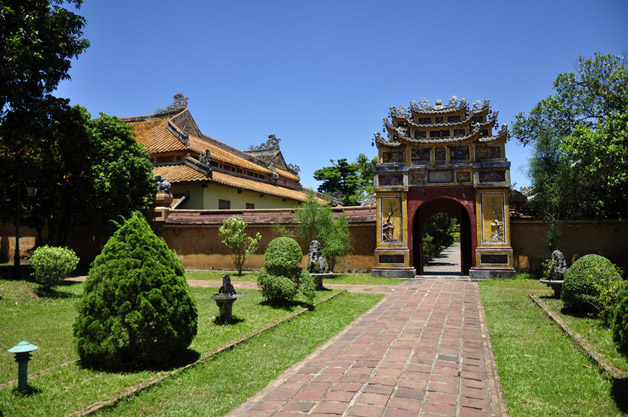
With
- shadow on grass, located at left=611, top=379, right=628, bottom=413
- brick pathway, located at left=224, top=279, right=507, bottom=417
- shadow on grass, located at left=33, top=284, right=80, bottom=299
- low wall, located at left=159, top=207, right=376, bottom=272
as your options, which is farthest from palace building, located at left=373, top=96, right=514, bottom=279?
shadow on grass, located at left=611, top=379, right=628, bottom=413

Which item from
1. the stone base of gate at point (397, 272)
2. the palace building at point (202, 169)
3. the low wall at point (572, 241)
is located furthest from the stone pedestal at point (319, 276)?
the palace building at point (202, 169)

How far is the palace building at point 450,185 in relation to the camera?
55.9ft

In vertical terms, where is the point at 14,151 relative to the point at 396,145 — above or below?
below

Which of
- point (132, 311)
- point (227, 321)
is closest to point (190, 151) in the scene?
point (227, 321)

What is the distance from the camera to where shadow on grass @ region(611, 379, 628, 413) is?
452 centimetres

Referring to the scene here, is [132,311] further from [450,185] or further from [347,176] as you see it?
[347,176]

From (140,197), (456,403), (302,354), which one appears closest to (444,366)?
(456,403)

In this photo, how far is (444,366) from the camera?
5902 mm

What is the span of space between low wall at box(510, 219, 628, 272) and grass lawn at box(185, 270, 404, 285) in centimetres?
543

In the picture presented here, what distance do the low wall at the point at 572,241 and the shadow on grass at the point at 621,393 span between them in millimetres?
13159

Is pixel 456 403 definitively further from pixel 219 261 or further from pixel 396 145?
pixel 219 261

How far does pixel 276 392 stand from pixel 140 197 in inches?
555

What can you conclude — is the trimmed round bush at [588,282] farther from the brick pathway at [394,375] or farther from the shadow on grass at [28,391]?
the shadow on grass at [28,391]

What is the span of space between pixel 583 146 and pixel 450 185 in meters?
4.81
